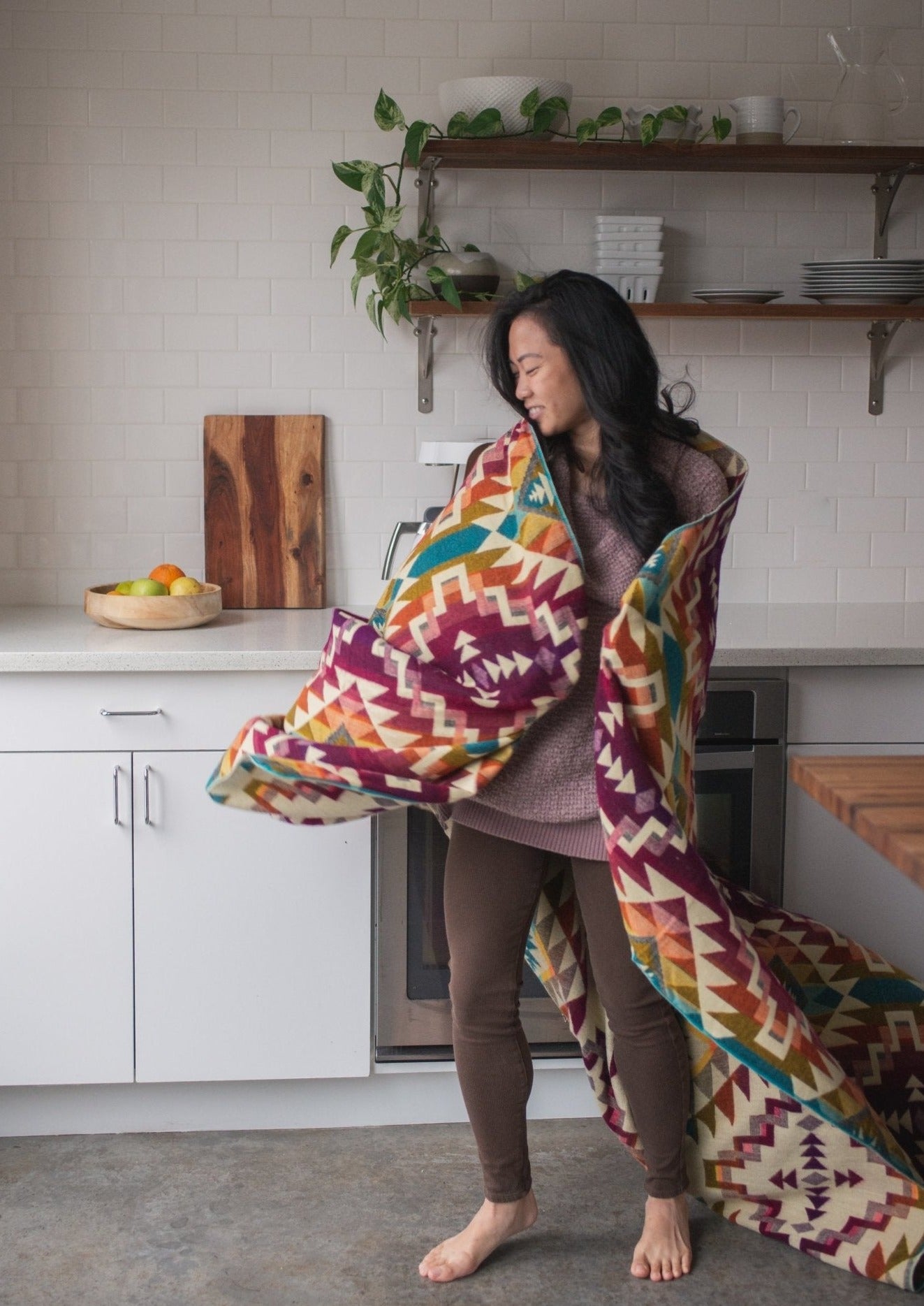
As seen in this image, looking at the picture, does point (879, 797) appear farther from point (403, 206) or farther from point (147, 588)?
point (403, 206)

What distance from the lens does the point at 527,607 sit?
1.85 metres

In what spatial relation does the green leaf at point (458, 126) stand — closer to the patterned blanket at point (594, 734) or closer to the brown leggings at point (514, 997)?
the patterned blanket at point (594, 734)

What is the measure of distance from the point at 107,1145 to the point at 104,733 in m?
0.81

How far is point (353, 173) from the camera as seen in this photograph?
2.87 meters

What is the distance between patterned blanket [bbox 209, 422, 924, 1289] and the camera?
1.84 metres

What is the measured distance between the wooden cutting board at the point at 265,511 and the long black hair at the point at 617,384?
50.1 inches

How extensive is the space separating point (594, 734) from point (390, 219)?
1.47 m

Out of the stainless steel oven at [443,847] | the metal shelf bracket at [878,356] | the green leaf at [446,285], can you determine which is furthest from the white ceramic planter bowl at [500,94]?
the stainless steel oven at [443,847]

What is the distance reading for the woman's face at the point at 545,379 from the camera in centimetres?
189

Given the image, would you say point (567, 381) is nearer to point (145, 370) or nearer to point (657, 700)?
point (657, 700)

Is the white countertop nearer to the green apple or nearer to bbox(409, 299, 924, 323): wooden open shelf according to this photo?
the green apple

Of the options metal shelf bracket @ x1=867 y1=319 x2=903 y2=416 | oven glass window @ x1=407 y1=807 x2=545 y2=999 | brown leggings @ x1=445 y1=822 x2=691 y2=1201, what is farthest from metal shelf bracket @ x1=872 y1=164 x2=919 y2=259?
brown leggings @ x1=445 y1=822 x2=691 y2=1201

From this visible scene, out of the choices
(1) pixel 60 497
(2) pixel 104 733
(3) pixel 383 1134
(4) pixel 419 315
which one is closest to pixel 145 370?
(1) pixel 60 497

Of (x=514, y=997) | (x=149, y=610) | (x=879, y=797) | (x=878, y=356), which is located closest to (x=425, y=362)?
(x=149, y=610)
